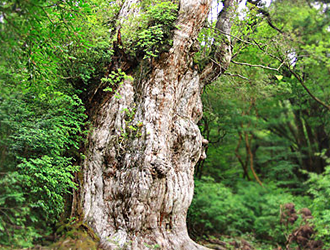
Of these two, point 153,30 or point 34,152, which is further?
point 153,30

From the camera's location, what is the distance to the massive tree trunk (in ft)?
13.6

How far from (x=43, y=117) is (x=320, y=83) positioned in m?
10.9

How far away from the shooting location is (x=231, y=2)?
6.07 m

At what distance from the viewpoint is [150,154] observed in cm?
431

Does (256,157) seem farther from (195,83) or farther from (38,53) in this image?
(38,53)

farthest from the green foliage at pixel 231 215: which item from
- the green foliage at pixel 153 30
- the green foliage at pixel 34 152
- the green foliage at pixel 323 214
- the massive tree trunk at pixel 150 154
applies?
the green foliage at pixel 153 30

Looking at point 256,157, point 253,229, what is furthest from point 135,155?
point 256,157

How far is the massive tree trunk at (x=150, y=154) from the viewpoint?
4152 mm

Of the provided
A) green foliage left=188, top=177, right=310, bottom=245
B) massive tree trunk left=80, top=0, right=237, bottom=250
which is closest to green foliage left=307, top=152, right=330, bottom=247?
green foliage left=188, top=177, right=310, bottom=245

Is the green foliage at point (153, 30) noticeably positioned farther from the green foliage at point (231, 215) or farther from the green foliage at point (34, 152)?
the green foliage at point (231, 215)

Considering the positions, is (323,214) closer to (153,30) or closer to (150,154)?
(150,154)

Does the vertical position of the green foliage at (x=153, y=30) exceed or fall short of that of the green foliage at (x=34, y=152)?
it exceeds it

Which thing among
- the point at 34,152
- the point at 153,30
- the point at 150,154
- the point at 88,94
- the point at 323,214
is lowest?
the point at 323,214

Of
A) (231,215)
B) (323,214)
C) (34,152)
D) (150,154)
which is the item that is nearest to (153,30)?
(150,154)
